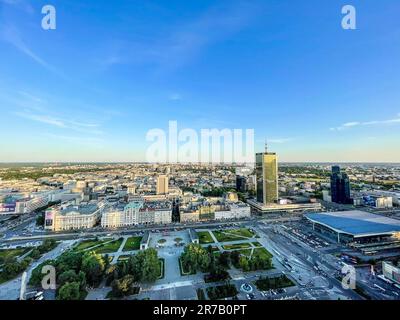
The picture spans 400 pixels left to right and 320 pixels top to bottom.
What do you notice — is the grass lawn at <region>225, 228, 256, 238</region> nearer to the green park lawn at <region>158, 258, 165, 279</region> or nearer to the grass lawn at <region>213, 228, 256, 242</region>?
the grass lawn at <region>213, 228, 256, 242</region>

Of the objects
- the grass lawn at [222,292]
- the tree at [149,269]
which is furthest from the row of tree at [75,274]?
the grass lawn at [222,292]

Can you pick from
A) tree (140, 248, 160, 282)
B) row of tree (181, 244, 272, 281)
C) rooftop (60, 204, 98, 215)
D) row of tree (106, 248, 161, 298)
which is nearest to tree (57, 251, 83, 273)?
row of tree (106, 248, 161, 298)

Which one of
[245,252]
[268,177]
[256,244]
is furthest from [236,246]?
[268,177]

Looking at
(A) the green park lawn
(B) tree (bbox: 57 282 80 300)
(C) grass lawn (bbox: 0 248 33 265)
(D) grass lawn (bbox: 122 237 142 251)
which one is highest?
(B) tree (bbox: 57 282 80 300)

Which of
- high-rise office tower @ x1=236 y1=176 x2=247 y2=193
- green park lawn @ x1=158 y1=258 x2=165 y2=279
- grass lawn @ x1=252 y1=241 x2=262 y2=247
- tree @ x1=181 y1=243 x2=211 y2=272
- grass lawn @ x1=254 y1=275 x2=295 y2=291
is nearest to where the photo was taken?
grass lawn @ x1=254 y1=275 x2=295 y2=291

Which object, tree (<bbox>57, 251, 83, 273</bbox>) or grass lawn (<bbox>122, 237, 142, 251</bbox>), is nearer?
tree (<bbox>57, 251, 83, 273</bbox>)

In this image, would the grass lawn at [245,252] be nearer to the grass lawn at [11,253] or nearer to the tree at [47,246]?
the tree at [47,246]
